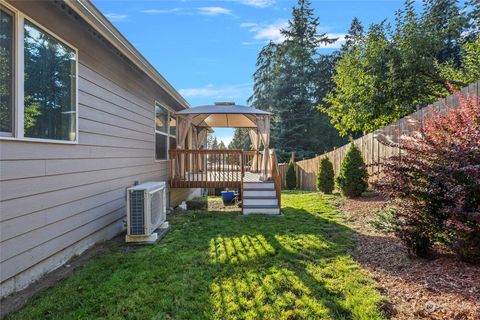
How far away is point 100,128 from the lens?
443 centimetres

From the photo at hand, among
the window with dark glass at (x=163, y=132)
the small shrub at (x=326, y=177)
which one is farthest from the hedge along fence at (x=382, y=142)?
the window with dark glass at (x=163, y=132)

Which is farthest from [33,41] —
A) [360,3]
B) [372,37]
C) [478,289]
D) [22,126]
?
[372,37]

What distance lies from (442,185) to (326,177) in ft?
23.7

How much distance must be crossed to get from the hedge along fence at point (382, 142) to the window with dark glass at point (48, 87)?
12.8 ft

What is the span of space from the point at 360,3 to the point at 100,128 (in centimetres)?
682

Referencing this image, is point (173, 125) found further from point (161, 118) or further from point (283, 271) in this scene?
point (283, 271)

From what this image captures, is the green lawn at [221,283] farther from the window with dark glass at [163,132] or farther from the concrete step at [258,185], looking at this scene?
the window with dark glass at [163,132]

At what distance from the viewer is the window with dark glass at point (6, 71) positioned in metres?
2.58

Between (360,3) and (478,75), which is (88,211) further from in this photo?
(478,75)

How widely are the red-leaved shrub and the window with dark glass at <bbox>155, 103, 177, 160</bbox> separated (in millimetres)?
5533

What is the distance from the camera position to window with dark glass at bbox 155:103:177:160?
296 inches

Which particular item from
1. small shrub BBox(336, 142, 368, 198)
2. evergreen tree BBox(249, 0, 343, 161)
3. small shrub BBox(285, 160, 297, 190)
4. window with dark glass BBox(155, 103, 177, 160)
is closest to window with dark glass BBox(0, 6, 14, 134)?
window with dark glass BBox(155, 103, 177, 160)

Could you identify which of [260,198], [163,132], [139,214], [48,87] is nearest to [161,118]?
[163,132]

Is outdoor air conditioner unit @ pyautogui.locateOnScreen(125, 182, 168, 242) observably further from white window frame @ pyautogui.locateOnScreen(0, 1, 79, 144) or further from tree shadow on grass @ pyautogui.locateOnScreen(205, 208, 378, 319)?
white window frame @ pyautogui.locateOnScreen(0, 1, 79, 144)
